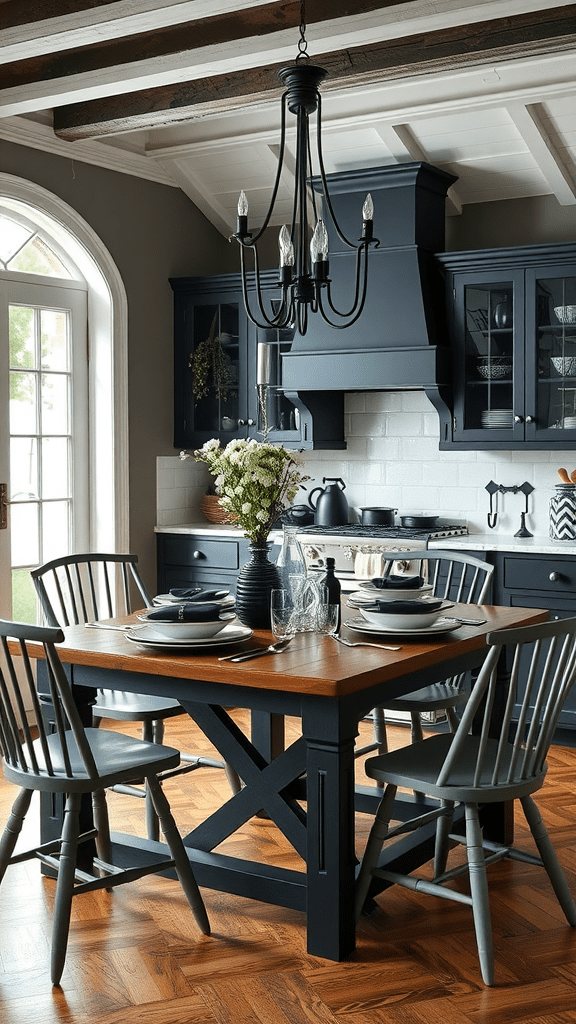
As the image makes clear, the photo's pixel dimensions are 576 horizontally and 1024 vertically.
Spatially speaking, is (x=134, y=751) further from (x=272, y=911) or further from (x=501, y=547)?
(x=501, y=547)

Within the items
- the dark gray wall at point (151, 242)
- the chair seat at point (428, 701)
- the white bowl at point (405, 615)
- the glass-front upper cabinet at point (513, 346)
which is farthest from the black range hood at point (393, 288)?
the white bowl at point (405, 615)

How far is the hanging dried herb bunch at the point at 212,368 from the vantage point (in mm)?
6102

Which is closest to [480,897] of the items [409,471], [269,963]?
[269,963]

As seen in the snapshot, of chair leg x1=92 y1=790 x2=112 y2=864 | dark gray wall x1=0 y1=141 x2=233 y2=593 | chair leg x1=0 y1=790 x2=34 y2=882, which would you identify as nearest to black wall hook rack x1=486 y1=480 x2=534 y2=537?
dark gray wall x1=0 y1=141 x2=233 y2=593

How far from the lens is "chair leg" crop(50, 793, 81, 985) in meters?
2.82

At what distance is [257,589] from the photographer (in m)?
3.41

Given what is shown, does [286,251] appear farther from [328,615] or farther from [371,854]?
[371,854]

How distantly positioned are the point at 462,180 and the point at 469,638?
10.2 feet

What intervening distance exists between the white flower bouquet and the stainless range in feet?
5.75

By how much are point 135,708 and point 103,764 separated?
68 cm

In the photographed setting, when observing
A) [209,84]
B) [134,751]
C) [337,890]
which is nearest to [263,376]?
A: [209,84]

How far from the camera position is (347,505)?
5.96 metres

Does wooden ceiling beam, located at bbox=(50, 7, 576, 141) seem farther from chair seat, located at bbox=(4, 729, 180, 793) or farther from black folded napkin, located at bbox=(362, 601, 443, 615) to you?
chair seat, located at bbox=(4, 729, 180, 793)

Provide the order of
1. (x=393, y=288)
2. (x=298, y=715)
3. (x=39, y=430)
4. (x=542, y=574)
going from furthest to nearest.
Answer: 1. (x=39, y=430)
2. (x=393, y=288)
3. (x=542, y=574)
4. (x=298, y=715)
